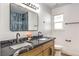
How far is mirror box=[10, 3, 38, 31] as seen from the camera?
4.56 feet

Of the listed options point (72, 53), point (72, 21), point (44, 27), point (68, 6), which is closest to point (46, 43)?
point (44, 27)

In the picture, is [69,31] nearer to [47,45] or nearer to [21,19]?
[47,45]

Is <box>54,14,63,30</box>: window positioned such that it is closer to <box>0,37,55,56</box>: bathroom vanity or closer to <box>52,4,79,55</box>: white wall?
<box>52,4,79,55</box>: white wall

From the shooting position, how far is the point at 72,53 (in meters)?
1.21

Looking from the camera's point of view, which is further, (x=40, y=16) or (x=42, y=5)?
(x=40, y=16)

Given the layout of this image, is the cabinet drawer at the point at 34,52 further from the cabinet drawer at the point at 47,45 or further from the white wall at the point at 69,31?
the white wall at the point at 69,31

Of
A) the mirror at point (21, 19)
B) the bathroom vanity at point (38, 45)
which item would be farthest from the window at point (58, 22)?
the mirror at point (21, 19)

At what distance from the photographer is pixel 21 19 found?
1.42 meters

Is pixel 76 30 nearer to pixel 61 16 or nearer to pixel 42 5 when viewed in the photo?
pixel 61 16

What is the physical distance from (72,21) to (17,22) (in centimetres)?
83

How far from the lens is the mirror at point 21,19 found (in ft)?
4.56

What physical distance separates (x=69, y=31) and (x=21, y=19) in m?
0.74

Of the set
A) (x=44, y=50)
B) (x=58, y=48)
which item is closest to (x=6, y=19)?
(x=44, y=50)

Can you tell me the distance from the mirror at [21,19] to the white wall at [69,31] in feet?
1.23
